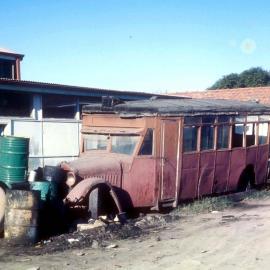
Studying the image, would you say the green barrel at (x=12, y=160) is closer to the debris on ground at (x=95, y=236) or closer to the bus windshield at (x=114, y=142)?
the bus windshield at (x=114, y=142)

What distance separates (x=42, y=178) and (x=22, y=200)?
117 cm

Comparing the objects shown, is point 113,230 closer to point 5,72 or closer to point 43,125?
point 43,125

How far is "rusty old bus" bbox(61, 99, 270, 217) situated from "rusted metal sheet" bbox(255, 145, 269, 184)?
1.02 metres

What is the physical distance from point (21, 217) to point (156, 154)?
10.4 feet

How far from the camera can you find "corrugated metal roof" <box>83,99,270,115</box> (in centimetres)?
877

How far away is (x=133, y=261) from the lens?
584 cm

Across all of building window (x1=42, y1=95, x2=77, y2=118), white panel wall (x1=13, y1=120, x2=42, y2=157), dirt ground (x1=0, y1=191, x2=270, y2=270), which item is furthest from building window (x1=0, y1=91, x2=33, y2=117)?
dirt ground (x1=0, y1=191, x2=270, y2=270)

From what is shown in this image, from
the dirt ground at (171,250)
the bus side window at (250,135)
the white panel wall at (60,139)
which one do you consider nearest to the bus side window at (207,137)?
the bus side window at (250,135)

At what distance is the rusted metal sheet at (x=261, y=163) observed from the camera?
11.7 metres

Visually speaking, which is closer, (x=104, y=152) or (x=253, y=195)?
(x=104, y=152)

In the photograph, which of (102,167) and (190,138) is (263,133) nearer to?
(190,138)

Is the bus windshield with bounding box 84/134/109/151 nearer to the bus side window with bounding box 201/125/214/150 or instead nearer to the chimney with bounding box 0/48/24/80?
the bus side window with bounding box 201/125/214/150

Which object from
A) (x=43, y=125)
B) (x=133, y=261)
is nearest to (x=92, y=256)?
(x=133, y=261)

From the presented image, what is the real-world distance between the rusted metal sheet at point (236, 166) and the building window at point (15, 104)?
25.3 feet
